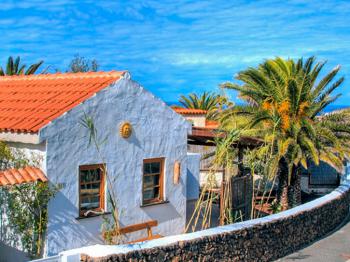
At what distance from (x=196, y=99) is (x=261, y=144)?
105 feet

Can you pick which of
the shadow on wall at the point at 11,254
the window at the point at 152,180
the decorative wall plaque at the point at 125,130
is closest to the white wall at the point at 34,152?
the shadow on wall at the point at 11,254

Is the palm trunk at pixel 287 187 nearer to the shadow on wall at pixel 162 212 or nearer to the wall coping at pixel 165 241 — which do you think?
the wall coping at pixel 165 241

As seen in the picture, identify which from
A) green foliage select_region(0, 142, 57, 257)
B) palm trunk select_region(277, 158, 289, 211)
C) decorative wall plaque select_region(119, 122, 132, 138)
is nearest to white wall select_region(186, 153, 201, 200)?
decorative wall plaque select_region(119, 122, 132, 138)

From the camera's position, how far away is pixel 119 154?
447 inches

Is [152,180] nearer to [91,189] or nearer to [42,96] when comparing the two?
[91,189]

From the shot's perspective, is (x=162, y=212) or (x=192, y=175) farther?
(x=192, y=175)

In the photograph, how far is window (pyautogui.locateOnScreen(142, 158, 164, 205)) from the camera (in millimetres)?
12172

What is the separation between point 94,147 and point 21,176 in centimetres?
196

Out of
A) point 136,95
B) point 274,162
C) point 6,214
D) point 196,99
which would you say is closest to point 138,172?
point 136,95

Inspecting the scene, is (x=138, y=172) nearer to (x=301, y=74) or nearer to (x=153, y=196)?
(x=153, y=196)

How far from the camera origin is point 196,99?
4859 centimetres

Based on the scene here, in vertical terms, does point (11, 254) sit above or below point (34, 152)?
below

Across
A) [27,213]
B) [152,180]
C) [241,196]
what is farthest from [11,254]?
[241,196]

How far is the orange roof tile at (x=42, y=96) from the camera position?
33.7 feet
